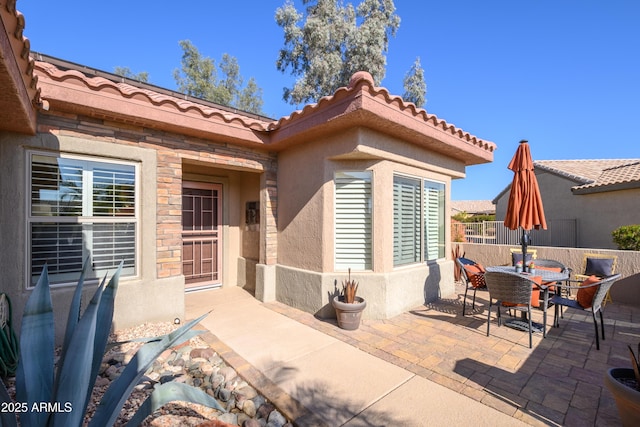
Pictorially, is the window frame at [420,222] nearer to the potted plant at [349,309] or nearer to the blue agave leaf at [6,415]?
the potted plant at [349,309]

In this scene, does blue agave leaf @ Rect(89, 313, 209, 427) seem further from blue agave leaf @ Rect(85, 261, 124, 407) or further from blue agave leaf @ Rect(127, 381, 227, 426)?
blue agave leaf @ Rect(85, 261, 124, 407)

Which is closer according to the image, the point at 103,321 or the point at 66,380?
the point at 66,380

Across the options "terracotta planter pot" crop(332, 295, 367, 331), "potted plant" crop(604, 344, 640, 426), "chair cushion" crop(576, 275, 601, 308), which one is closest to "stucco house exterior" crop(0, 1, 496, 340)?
"terracotta planter pot" crop(332, 295, 367, 331)

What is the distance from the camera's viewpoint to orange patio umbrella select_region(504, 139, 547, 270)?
5203 mm

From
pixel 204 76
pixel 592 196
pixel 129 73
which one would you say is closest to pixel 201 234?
pixel 592 196

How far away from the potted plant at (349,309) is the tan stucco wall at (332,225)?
0.46m

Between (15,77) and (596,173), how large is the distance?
23196 millimetres

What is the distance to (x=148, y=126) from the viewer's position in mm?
4980

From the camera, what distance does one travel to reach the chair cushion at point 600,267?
6820 millimetres

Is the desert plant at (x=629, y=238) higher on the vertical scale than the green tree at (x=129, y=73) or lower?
lower

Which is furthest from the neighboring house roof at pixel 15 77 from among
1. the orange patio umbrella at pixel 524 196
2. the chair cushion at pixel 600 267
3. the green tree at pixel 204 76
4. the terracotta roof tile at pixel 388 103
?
Result: the green tree at pixel 204 76

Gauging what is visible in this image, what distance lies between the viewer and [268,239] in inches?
258

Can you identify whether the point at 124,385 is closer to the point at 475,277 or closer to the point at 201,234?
the point at 201,234

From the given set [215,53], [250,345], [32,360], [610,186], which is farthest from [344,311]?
[215,53]
